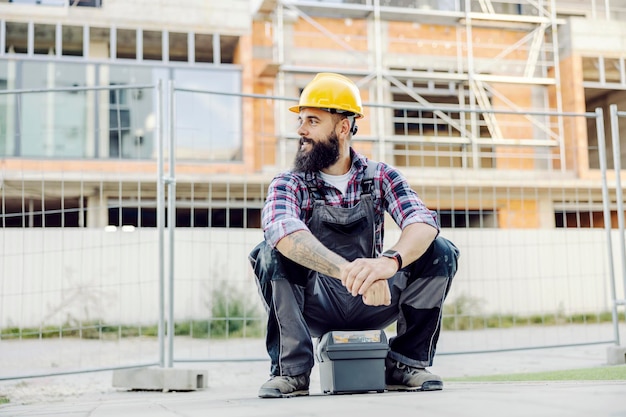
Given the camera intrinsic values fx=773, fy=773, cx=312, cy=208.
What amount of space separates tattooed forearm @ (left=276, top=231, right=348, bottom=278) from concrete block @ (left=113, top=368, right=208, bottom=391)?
2.26 meters

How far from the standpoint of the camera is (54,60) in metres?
18.5

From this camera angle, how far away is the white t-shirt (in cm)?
348

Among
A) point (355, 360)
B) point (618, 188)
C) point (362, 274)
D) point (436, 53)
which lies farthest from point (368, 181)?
point (436, 53)

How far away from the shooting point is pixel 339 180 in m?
3.51

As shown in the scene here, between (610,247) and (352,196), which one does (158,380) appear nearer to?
(352,196)

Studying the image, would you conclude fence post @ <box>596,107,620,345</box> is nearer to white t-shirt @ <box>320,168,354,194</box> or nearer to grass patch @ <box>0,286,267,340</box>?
grass patch @ <box>0,286,267,340</box>

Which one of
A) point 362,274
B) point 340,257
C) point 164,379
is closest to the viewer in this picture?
point 362,274

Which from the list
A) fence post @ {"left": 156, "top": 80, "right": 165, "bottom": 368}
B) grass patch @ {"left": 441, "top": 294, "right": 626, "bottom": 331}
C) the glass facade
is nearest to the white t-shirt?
fence post @ {"left": 156, "top": 80, "right": 165, "bottom": 368}

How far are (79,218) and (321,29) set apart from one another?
16131 mm

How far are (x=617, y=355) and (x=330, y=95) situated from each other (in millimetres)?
3930

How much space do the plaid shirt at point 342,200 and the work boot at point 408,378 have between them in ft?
1.75

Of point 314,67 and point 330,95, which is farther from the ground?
point 314,67

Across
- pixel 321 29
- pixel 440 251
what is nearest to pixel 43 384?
pixel 440 251

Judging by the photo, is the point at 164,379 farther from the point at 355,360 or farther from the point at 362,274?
the point at 362,274
